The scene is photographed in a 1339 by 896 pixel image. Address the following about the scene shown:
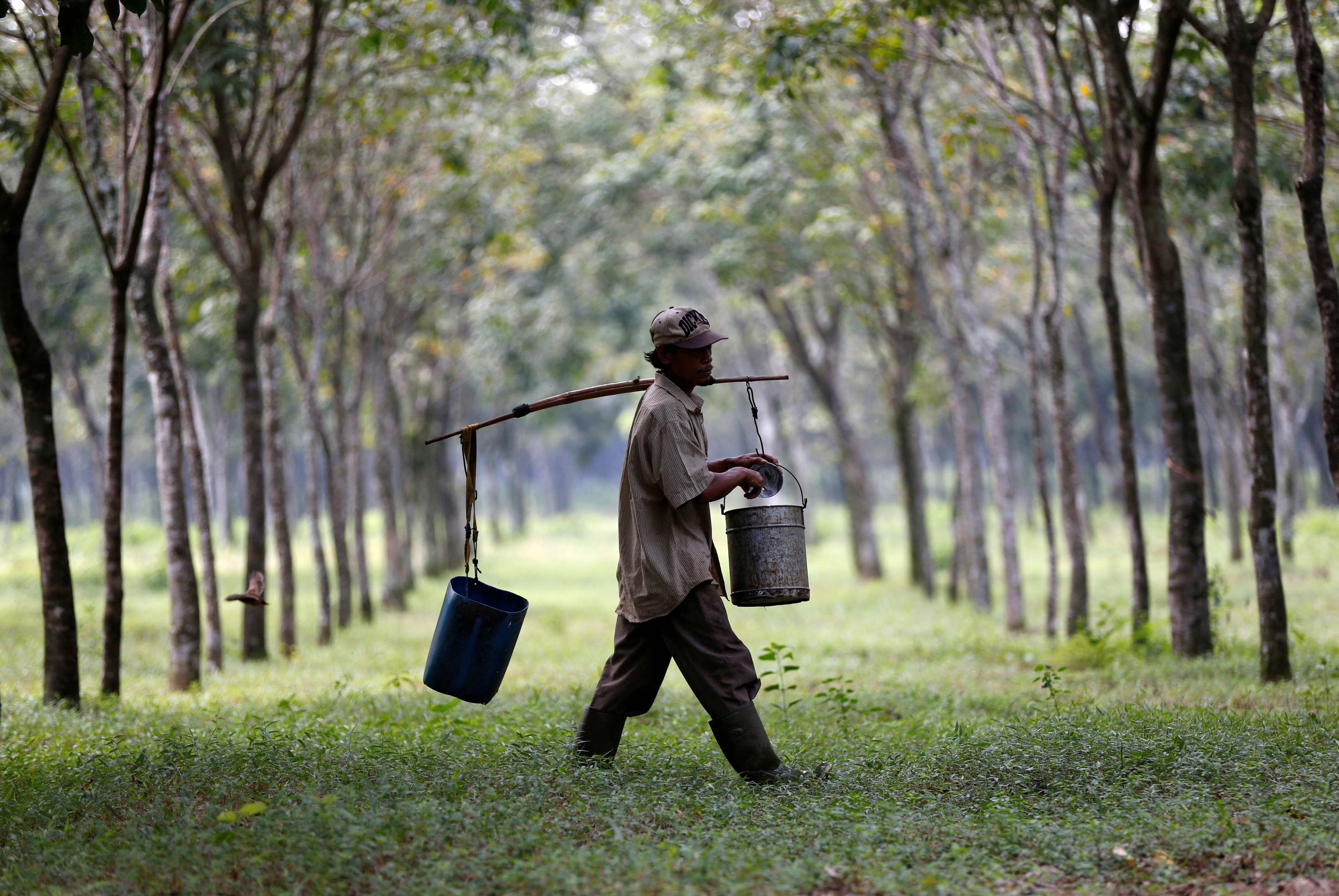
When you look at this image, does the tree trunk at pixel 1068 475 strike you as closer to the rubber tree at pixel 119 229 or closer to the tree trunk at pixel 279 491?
the rubber tree at pixel 119 229

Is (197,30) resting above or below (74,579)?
above

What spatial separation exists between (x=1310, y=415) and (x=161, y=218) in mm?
45235

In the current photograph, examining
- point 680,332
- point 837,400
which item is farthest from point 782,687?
point 837,400

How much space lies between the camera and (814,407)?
120 feet

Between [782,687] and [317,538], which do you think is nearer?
[782,687]

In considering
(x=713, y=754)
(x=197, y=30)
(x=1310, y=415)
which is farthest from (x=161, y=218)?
(x=1310, y=415)

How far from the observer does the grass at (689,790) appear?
3867mm

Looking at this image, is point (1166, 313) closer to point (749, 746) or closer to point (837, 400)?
point (749, 746)

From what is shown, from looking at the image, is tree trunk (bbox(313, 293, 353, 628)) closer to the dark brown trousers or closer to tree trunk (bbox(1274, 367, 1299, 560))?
the dark brown trousers

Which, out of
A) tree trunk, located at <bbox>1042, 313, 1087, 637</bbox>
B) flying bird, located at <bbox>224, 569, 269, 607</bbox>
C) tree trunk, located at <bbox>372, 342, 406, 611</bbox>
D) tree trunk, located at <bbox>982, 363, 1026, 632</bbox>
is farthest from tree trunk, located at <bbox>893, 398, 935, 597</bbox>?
flying bird, located at <bbox>224, 569, 269, 607</bbox>

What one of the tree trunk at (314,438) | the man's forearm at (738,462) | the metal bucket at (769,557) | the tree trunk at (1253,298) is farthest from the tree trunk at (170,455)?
the tree trunk at (1253,298)

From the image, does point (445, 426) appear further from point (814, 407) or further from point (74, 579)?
point (814, 407)

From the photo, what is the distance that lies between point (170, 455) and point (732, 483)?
241 inches

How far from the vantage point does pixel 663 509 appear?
17.0 feet
